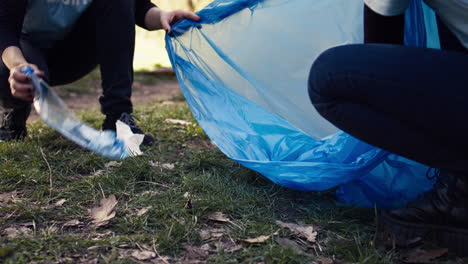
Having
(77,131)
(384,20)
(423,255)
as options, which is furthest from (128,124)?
(423,255)

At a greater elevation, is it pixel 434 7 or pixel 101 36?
pixel 434 7

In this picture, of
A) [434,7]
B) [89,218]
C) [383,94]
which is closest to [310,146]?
[383,94]

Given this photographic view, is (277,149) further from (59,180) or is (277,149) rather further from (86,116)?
(86,116)

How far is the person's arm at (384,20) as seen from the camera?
1242 millimetres

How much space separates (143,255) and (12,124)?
3.84 ft

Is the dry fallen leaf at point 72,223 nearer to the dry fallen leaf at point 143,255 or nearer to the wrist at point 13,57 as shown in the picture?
the dry fallen leaf at point 143,255

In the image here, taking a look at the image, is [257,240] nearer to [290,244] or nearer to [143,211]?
[290,244]

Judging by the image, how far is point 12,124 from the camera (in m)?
2.11

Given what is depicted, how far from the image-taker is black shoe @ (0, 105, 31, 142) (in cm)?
209

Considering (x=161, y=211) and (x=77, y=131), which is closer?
(x=161, y=211)

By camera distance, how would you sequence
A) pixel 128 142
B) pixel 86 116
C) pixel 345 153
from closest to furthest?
pixel 345 153 → pixel 128 142 → pixel 86 116

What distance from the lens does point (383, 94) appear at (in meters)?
1.22

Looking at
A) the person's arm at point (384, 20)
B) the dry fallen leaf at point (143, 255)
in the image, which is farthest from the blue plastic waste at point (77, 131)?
the person's arm at point (384, 20)

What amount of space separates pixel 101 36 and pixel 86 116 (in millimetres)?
727
